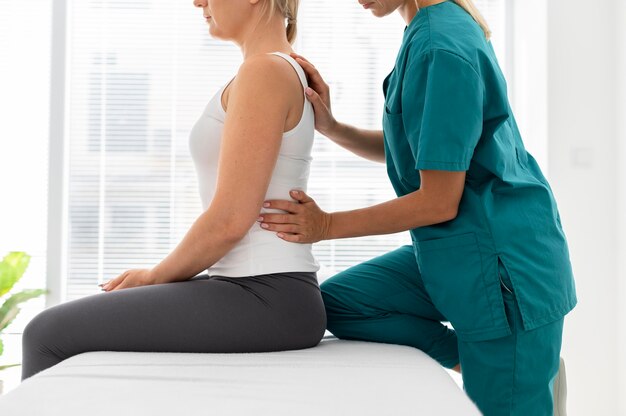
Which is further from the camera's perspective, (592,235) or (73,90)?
(73,90)

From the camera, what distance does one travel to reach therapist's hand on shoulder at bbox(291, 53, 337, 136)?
152 cm

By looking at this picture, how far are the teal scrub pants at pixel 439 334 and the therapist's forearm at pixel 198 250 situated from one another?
315 millimetres

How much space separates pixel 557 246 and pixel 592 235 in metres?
1.48

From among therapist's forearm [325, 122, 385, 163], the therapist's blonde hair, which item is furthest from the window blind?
the therapist's blonde hair

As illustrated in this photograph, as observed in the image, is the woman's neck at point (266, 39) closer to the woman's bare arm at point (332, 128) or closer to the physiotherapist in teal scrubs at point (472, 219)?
the woman's bare arm at point (332, 128)

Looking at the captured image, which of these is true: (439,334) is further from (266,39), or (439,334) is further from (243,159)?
(266,39)

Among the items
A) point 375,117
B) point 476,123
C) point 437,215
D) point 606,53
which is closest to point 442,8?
point 476,123

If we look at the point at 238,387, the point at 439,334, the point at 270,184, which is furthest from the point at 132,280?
the point at 439,334

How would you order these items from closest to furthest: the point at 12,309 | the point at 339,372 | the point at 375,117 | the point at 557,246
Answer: the point at 339,372, the point at 557,246, the point at 12,309, the point at 375,117

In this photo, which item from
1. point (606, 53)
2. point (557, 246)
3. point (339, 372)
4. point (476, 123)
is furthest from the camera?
point (606, 53)

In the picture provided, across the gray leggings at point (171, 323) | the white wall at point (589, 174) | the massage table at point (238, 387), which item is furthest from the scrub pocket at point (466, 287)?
the white wall at point (589, 174)

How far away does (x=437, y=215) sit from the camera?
134 centimetres

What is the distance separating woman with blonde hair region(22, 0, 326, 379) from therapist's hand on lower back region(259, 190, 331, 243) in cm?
2

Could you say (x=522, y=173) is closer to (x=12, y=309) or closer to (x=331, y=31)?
(x=331, y=31)
